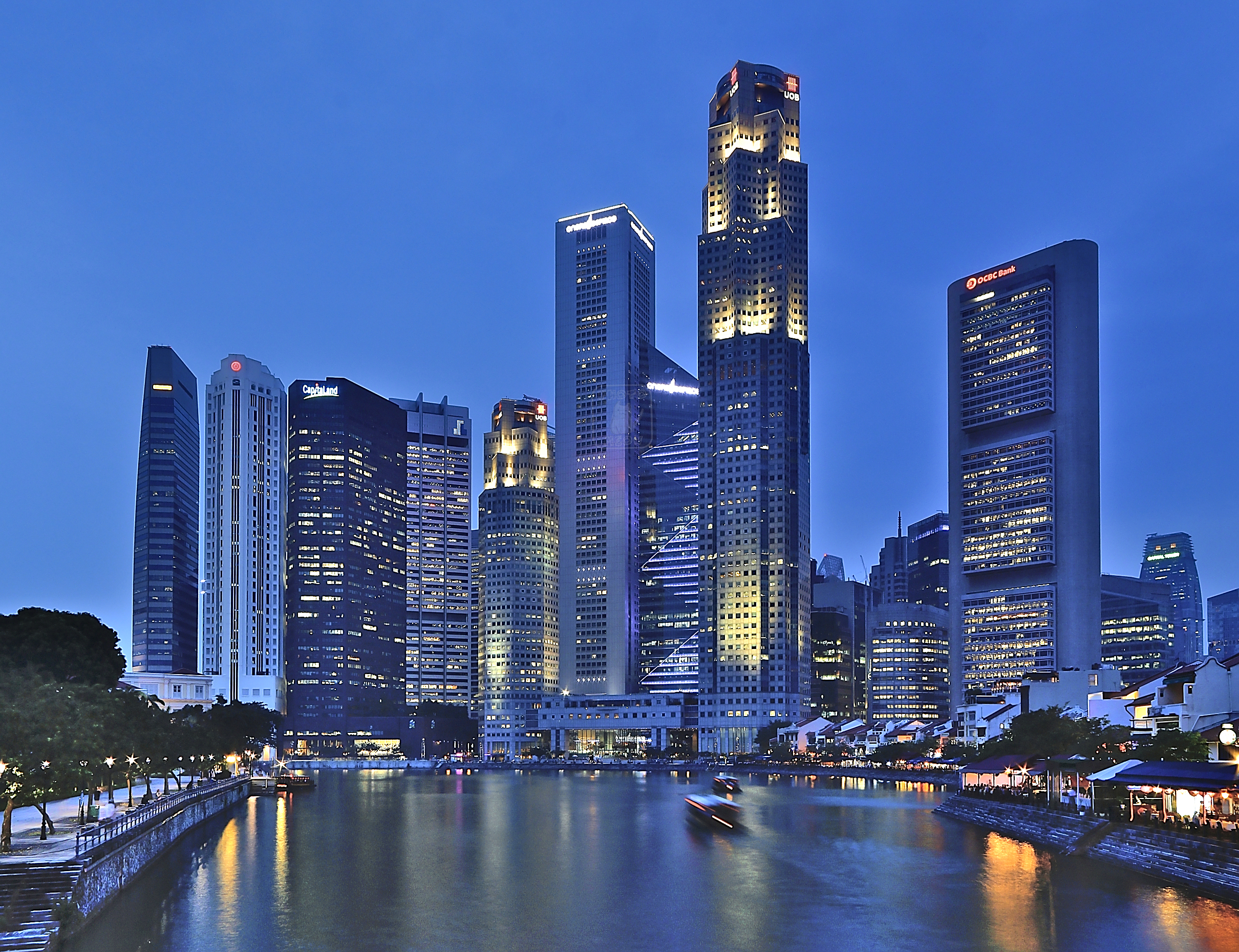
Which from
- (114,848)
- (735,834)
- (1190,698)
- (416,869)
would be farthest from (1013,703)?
(114,848)

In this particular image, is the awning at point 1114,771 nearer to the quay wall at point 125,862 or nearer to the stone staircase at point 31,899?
the quay wall at point 125,862

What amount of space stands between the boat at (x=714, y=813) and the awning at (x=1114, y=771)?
31.8 metres

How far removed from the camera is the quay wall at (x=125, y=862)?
48.2 meters

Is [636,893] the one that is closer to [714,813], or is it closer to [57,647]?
[57,647]

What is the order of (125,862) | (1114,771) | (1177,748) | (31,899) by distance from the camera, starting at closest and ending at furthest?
(31,899)
(125,862)
(1114,771)
(1177,748)

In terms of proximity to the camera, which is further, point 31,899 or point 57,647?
point 57,647

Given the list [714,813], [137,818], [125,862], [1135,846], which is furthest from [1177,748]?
[137,818]

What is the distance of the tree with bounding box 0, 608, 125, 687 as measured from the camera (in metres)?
75.9

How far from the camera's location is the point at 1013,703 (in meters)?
172

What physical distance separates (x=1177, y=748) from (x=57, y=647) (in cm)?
7315

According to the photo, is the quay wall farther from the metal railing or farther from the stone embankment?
the stone embankment

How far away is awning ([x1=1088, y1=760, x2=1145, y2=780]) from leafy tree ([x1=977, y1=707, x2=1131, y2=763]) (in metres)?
12.0

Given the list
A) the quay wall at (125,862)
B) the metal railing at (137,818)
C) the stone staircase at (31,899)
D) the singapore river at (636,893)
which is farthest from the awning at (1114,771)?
the stone staircase at (31,899)

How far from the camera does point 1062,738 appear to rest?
107m
